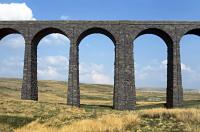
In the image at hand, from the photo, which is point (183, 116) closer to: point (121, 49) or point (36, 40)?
point (121, 49)

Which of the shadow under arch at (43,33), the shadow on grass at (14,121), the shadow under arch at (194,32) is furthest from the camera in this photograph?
the shadow under arch at (43,33)

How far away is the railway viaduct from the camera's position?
6100 cm

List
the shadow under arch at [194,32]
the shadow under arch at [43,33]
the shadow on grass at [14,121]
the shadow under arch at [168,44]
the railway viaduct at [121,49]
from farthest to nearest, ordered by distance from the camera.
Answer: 1. the shadow under arch at [43,33]
2. the shadow under arch at [194,32]
3. the shadow under arch at [168,44]
4. the railway viaduct at [121,49]
5. the shadow on grass at [14,121]

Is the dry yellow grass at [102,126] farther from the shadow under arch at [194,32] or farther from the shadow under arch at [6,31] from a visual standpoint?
the shadow under arch at [6,31]

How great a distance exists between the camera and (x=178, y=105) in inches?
2381

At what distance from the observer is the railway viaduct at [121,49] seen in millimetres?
61000

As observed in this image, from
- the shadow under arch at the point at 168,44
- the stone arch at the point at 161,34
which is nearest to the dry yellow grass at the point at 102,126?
the shadow under arch at the point at 168,44

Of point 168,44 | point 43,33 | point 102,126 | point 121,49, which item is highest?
point 43,33

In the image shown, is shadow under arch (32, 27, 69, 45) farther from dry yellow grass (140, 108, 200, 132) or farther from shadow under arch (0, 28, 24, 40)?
dry yellow grass (140, 108, 200, 132)

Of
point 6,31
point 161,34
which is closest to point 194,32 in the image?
point 161,34

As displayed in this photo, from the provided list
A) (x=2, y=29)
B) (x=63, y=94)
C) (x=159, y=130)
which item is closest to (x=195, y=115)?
(x=159, y=130)

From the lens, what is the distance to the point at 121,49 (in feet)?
203

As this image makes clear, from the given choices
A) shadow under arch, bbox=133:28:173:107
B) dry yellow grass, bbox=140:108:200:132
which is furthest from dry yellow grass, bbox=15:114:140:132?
shadow under arch, bbox=133:28:173:107

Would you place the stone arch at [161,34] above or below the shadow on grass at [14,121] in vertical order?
above
